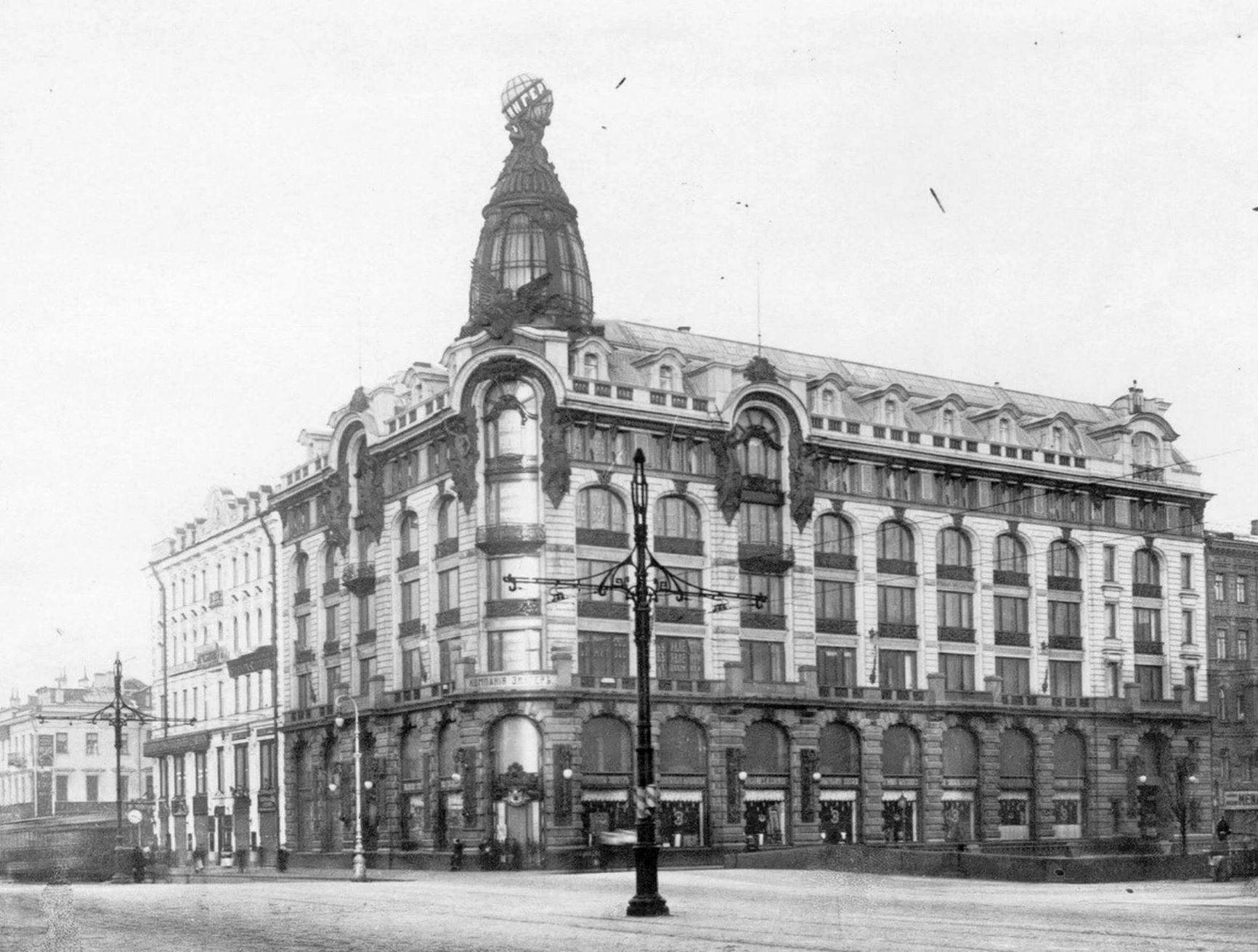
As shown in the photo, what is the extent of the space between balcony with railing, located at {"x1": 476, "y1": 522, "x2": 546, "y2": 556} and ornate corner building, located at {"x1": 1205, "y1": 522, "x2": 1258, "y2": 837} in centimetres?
4329

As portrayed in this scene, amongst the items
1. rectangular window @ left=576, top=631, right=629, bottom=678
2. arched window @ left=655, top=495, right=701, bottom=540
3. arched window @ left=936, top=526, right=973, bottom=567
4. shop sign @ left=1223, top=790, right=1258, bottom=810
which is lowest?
shop sign @ left=1223, top=790, right=1258, bottom=810

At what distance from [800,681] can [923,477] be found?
40.6 feet

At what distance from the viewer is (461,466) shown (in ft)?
248

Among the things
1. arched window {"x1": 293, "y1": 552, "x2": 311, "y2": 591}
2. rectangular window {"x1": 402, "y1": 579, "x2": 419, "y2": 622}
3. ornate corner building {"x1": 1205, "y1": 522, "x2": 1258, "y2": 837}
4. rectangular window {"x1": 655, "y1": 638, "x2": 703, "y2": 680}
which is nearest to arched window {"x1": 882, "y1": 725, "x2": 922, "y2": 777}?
rectangular window {"x1": 655, "y1": 638, "x2": 703, "y2": 680}

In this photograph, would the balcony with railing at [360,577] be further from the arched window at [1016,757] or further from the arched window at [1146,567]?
the arched window at [1146,567]

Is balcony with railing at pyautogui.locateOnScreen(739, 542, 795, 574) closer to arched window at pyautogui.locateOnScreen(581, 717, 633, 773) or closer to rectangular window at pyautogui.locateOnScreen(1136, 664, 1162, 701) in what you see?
arched window at pyautogui.locateOnScreen(581, 717, 633, 773)

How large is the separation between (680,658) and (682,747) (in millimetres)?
3756

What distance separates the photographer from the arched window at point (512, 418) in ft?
246

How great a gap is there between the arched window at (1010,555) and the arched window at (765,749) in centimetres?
1550

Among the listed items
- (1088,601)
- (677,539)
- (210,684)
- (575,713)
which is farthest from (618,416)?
(210,684)

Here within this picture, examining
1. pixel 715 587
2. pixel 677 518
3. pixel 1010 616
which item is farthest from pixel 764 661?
pixel 1010 616

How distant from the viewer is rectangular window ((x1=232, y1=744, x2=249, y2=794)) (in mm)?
101500

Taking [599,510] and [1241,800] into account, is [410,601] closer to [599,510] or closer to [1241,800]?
[599,510]

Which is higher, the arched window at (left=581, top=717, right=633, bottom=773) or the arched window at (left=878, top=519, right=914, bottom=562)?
the arched window at (left=878, top=519, right=914, bottom=562)
